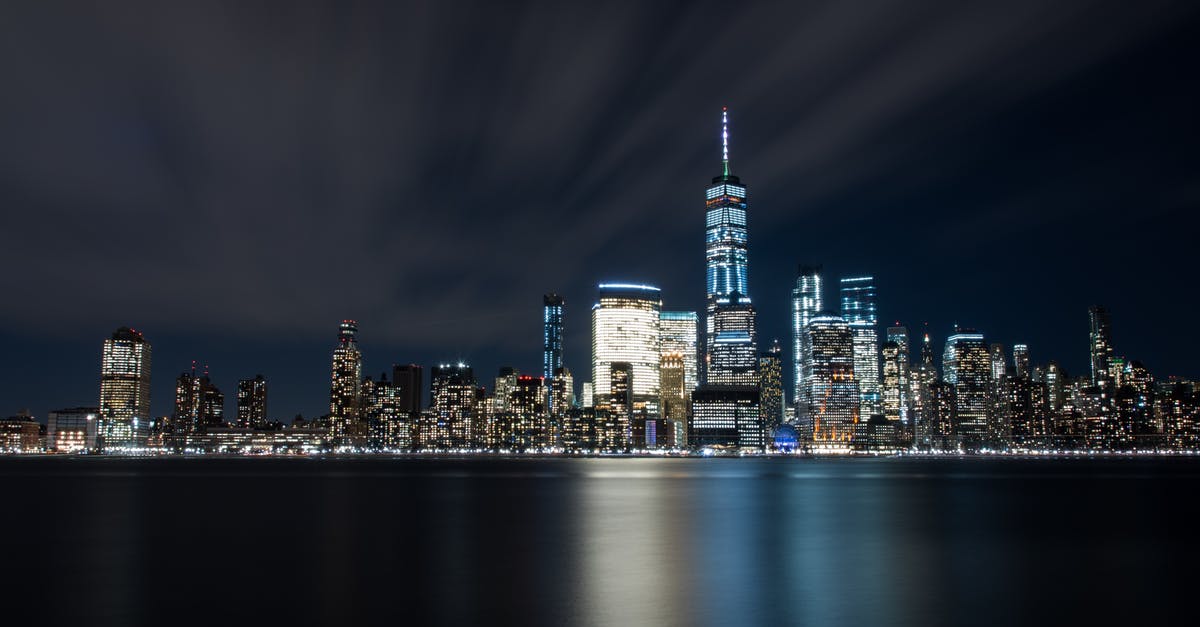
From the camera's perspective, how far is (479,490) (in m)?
99.2

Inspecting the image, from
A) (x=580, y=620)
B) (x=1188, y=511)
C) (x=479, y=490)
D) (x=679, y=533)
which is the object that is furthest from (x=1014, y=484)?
(x=580, y=620)

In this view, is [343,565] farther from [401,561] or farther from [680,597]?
[680,597]

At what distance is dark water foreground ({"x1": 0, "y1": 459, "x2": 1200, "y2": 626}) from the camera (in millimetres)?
27656

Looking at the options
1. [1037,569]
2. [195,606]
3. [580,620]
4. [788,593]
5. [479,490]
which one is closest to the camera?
[580,620]

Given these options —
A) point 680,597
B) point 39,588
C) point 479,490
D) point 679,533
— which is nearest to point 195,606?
point 39,588

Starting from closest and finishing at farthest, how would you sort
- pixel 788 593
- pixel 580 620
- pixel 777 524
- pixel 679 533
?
pixel 580 620
pixel 788 593
pixel 679 533
pixel 777 524

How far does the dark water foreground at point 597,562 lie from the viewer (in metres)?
27.7

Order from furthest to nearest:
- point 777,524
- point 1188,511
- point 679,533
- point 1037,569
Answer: point 1188,511, point 777,524, point 679,533, point 1037,569

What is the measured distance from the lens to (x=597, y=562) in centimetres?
3897

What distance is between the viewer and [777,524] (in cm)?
5800

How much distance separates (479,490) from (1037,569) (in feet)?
230

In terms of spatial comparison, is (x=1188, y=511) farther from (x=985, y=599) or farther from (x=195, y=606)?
(x=195, y=606)

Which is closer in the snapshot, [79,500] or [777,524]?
[777,524]

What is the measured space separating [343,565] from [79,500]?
55162mm
